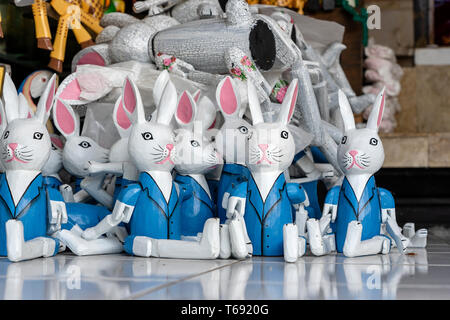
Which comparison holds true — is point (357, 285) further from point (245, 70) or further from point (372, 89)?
point (372, 89)

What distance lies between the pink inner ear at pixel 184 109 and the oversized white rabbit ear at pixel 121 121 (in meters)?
0.14

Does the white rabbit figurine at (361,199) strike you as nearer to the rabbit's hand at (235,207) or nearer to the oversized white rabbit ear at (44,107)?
the rabbit's hand at (235,207)

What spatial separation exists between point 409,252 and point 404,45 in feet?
7.24

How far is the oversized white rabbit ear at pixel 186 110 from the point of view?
160cm

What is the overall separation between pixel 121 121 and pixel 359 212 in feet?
2.11

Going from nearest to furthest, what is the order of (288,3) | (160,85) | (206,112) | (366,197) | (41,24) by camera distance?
(366,197) < (160,85) < (206,112) < (41,24) < (288,3)

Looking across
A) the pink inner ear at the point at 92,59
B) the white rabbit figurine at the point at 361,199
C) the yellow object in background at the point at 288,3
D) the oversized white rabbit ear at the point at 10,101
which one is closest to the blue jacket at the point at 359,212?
the white rabbit figurine at the point at 361,199

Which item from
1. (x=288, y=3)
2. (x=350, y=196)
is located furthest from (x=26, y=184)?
(x=288, y=3)

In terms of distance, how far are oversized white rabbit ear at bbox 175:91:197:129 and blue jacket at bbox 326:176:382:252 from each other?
41cm

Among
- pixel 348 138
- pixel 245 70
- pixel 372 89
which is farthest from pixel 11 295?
pixel 372 89

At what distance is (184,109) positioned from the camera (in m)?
1.61

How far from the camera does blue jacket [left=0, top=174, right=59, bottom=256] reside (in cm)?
142

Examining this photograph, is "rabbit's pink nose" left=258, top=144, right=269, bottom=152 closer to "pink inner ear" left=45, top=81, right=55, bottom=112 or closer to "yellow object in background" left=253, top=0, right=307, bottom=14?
"pink inner ear" left=45, top=81, right=55, bottom=112

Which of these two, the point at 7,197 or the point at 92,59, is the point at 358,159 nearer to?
the point at 7,197
